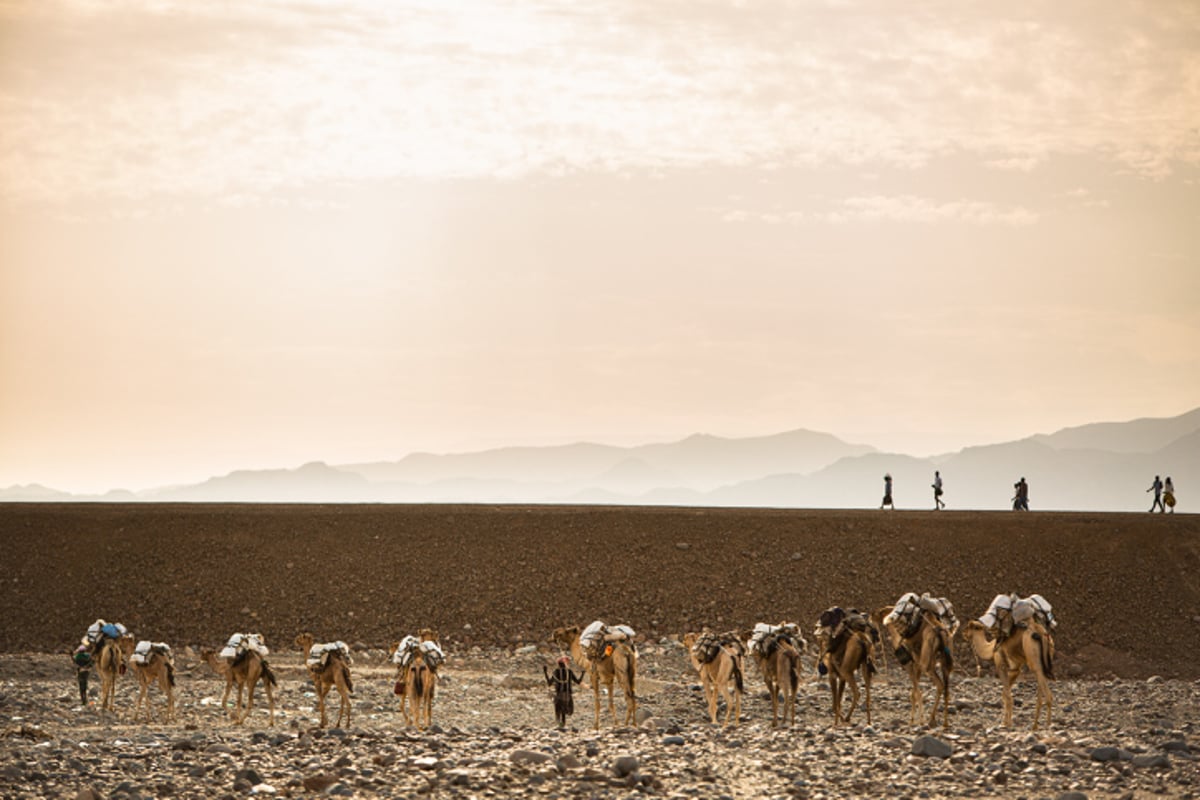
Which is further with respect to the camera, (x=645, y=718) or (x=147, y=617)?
(x=147, y=617)

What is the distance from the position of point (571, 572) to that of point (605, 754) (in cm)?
2668

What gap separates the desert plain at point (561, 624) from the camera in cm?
2002

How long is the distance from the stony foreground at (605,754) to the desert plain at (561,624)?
8 cm

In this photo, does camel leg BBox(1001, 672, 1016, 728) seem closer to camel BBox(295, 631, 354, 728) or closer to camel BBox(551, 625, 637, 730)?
camel BBox(551, 625, 637, 730)

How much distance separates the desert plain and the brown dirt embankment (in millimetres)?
117

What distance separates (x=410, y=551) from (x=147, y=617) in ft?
31.8

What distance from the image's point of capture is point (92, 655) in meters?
31.9

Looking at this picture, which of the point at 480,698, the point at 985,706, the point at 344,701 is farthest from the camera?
the point at 480,698

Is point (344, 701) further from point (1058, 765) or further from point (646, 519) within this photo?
point (646, 519)

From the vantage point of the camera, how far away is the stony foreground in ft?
63.1

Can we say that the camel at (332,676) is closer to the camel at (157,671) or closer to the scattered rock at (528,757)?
the camel at (157,671)

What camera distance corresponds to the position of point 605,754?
2162cm

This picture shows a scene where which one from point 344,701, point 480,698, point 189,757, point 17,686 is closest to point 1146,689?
point 480,698

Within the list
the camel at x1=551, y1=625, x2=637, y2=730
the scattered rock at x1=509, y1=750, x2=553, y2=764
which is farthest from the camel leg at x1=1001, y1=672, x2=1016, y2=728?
the scattered rock at x1=509, y1=750, x2=553, y2=764
